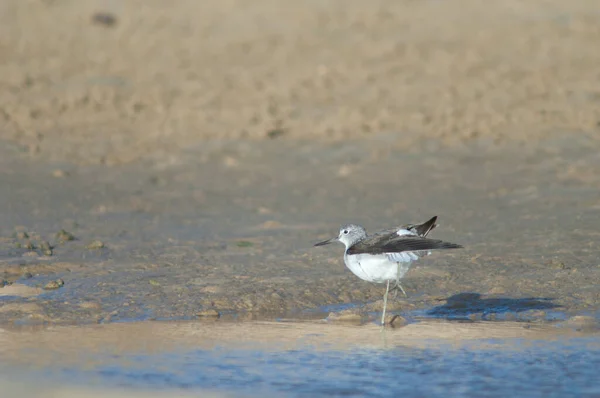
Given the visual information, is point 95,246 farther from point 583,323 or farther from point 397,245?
point 583,323

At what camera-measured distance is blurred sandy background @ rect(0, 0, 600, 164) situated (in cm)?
1318

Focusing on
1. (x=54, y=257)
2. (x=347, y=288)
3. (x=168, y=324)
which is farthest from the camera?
(x=54, y=257)

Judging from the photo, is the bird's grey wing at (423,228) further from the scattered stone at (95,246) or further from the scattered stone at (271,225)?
the scattered stone at (95,246)

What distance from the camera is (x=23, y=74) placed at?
1462 cm

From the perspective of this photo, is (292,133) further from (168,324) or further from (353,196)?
(168,324)

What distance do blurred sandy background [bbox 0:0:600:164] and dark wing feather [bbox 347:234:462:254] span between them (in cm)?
Result: 536

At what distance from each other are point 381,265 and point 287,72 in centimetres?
770

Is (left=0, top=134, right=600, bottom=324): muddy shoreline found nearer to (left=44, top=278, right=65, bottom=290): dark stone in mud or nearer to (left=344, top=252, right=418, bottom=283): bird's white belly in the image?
(left=44, top=278, right=65, bottom=290): dark stone in mud

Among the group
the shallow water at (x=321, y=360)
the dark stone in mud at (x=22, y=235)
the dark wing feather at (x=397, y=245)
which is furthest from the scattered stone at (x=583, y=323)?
the dark stone in mud at (x=22, y=235)

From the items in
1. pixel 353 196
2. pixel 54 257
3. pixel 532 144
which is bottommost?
pixel 54 257

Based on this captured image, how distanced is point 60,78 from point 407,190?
5531 millimetres

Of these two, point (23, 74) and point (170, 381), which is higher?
point (23, 74)

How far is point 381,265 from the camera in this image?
7375 millimetres

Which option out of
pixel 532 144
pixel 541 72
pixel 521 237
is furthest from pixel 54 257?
pixel 541 72
